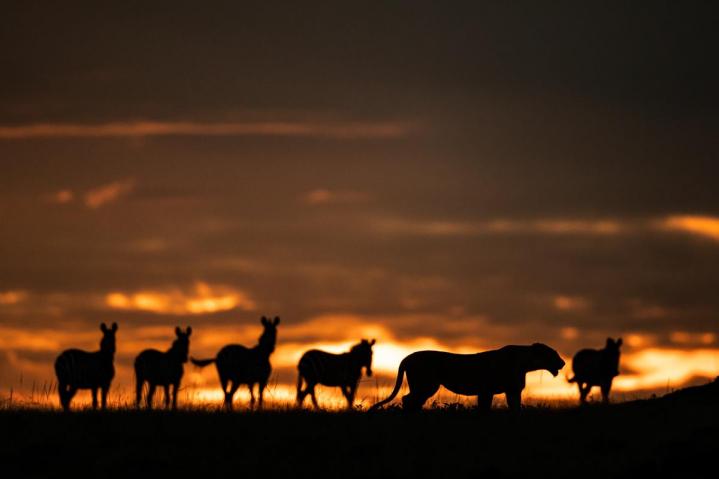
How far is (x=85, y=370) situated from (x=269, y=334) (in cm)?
669

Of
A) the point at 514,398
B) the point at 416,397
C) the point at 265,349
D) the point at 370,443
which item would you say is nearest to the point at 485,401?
the point at 514,398

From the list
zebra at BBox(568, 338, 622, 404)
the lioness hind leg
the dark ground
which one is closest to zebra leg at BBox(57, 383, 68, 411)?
the dark ground

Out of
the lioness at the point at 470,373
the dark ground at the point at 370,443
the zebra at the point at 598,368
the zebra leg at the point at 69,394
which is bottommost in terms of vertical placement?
the dark ground at the point at 370,443

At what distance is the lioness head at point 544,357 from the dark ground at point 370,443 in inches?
50.3

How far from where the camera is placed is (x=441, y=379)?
22.3 m

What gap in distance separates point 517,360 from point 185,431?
21.1 ft

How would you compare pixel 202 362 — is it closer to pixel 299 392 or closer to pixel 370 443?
pixel 299 392

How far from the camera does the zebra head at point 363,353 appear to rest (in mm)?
34594

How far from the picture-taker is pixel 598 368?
1355 inches

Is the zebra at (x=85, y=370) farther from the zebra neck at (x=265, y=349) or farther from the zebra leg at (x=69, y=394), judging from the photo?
the zebra neck at (x=265, y=349)

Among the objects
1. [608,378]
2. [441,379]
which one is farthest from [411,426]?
[608,378]

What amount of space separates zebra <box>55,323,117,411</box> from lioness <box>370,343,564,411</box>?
9071mm

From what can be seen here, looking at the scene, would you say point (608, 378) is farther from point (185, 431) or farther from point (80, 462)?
point (80, 462)

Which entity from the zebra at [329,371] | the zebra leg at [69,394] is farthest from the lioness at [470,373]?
the zebra at [329,371]
